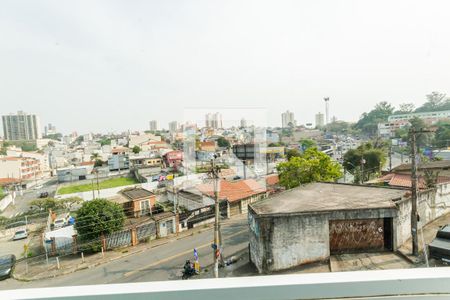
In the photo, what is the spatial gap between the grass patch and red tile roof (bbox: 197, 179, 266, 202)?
990 cm

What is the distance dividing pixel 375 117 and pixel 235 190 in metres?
28.4

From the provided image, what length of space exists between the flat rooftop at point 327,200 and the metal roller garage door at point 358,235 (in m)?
0.36

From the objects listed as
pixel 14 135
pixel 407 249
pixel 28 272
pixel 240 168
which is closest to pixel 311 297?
pixel 407 249

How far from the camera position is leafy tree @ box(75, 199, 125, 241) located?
8.94 m

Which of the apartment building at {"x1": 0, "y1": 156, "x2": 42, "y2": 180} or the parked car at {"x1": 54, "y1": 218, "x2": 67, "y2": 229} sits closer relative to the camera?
the parked car at {"x1": 54, "y1": 218, "x2": 67, "y2": 229}

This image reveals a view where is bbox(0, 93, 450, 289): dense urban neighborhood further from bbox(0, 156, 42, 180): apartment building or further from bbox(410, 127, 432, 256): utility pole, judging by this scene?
bbox(0, 156, 42, 180): apartment building

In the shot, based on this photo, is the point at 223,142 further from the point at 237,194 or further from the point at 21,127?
the point at 21,127

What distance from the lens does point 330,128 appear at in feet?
152

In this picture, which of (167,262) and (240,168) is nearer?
(167,262)

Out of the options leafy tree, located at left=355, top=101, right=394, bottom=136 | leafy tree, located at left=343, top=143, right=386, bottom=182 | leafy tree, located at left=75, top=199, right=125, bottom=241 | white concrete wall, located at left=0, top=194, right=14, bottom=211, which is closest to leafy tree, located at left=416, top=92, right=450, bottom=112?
leafy tree, located at left=355, top=101, right=394, bottom=136

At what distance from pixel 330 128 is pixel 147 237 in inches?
1669

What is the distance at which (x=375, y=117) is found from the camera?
34031 millimetres

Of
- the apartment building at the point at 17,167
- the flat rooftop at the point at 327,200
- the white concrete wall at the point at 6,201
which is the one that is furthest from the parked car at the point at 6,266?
the apartment building at the point at 17,167

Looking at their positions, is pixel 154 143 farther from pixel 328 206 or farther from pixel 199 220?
pixel 328 206
